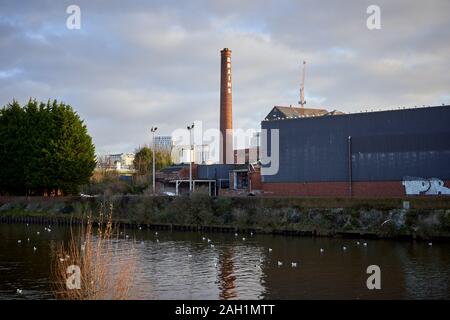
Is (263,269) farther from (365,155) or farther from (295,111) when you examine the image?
(295,111)

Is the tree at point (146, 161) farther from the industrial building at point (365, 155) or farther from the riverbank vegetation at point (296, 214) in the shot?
the industrial building at point (365, 155)

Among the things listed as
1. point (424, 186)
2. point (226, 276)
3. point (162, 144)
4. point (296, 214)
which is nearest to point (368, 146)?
point (424, 186)

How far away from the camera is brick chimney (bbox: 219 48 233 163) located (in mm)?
85312

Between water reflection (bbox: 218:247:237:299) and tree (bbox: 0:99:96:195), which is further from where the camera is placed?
tree (bbox: 0:99:96:195)

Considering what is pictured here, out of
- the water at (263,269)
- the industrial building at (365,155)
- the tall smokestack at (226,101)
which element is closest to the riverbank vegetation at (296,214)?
the water at (263,269)

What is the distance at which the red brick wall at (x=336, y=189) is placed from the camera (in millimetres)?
59781

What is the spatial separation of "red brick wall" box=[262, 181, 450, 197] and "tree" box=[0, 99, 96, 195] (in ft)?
95.0

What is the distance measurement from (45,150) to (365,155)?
45.4m

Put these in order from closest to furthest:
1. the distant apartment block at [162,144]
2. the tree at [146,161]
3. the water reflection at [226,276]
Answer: the water reflection at [226,276] < the tree at [146,161] < the distant apartment block at [162,144]

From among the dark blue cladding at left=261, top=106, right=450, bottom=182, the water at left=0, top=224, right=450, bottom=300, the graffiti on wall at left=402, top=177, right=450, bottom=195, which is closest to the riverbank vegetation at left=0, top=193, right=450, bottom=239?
the water at left=0, top=224, right=450, bottom=300

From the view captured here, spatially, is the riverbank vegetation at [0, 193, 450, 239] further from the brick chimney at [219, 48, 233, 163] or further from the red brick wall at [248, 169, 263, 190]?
the brick chimney at [219, 48, 233, 163]

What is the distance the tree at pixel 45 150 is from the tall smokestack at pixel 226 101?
67.9 ft
